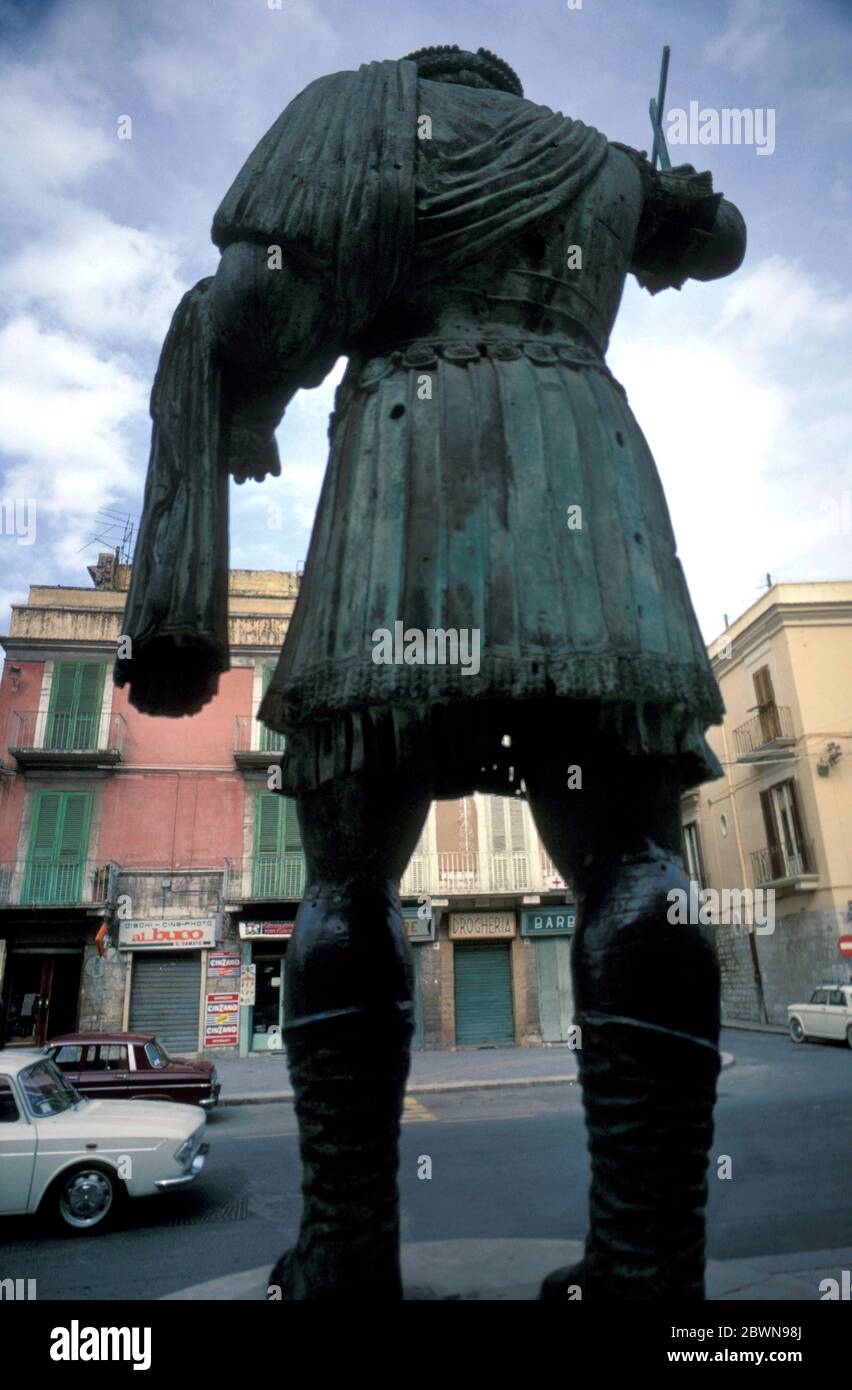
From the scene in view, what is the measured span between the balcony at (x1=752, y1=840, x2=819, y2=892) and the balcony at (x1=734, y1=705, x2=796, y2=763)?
2183mm

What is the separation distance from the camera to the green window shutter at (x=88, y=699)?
2056cm

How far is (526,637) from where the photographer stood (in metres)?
1.54

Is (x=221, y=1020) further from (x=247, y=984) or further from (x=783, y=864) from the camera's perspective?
(x=783, y=864)

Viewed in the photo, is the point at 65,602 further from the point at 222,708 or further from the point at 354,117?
the point at 354,117

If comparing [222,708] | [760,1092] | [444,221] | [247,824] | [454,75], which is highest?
[222,708]

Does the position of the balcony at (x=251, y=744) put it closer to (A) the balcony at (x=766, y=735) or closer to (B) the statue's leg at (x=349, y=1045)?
(A) the balcony at (x=766, y=735)

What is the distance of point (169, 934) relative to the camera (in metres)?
19.5

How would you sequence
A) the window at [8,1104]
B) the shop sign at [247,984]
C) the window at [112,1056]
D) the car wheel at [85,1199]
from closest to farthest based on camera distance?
the car wheel at [85,1199] → the window at [8,1104] → the window at [112,1056] → the shop sign at [247,984]

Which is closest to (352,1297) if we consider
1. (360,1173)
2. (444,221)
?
(360,1173)

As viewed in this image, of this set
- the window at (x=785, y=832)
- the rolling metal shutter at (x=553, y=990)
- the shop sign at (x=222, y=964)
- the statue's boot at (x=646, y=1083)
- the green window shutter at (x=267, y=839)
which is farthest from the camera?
the window at (x=785, y=832)

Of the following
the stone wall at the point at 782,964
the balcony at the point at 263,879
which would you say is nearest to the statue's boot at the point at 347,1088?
the balcony at the point at 263,879

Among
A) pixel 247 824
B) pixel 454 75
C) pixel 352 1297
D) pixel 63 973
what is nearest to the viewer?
pixel 352 1297

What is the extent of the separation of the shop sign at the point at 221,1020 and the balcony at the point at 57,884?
3018 millimetres

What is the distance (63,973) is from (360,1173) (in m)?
19.8
